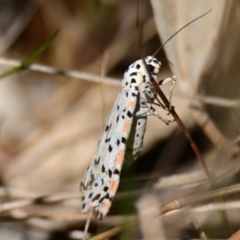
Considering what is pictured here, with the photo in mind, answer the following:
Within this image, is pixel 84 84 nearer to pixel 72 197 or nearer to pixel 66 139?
pixel 66 139

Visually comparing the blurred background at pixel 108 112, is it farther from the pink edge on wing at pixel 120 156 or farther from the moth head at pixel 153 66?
the pink edge on wing at pixel 120 156

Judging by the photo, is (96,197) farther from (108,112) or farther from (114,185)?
(108,112)

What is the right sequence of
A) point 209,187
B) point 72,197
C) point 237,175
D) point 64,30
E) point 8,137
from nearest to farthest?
point 209,187 → point 237,175 → point 72,197 → point 8,137 → point 64,30

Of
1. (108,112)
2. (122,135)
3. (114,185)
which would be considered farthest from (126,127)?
(108,112)

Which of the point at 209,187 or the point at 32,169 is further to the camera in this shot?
the point at 32,169

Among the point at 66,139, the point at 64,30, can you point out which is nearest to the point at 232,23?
the point at 66,139

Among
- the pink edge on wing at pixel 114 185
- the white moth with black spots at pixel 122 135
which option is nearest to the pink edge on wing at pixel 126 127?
the white moth with black spots at pixel 122 135
